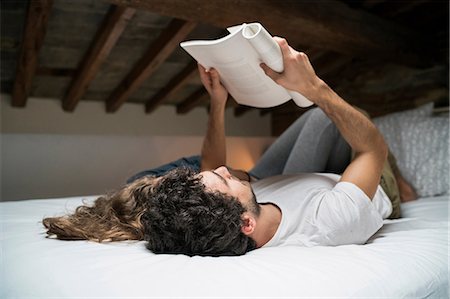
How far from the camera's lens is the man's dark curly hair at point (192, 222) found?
91 centimetres

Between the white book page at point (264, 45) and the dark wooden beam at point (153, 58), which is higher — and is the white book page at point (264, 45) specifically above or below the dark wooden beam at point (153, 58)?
below

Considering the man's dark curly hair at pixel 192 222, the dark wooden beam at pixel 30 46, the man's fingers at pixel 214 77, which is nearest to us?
the man's dark curly hair at pixel 192 222

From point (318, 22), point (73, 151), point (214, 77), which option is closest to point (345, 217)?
point (214, 77)

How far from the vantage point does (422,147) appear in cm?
203

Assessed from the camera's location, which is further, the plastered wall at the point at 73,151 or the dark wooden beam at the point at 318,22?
the plastered wall at the point at 73,151

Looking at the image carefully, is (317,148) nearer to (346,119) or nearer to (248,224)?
(346,119)

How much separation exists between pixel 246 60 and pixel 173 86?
7.33 ft

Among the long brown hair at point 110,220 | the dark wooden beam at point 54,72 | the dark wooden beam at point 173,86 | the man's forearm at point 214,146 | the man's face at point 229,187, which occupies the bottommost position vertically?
the long brown hair at point 110,220

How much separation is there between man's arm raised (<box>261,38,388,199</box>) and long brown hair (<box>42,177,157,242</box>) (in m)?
0.50

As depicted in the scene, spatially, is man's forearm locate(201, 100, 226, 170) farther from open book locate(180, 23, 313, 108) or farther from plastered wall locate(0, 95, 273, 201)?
plastered wall locate(0, 95, 273, 201)

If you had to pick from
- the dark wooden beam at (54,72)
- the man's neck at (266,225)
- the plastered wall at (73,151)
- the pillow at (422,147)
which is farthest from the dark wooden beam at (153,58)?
the man's neck at (266,225)

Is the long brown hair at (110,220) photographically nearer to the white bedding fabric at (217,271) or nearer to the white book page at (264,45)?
the white bedding fabric at (217,271)

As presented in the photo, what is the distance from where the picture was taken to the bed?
67cm

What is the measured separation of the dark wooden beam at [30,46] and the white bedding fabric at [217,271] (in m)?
1.36
